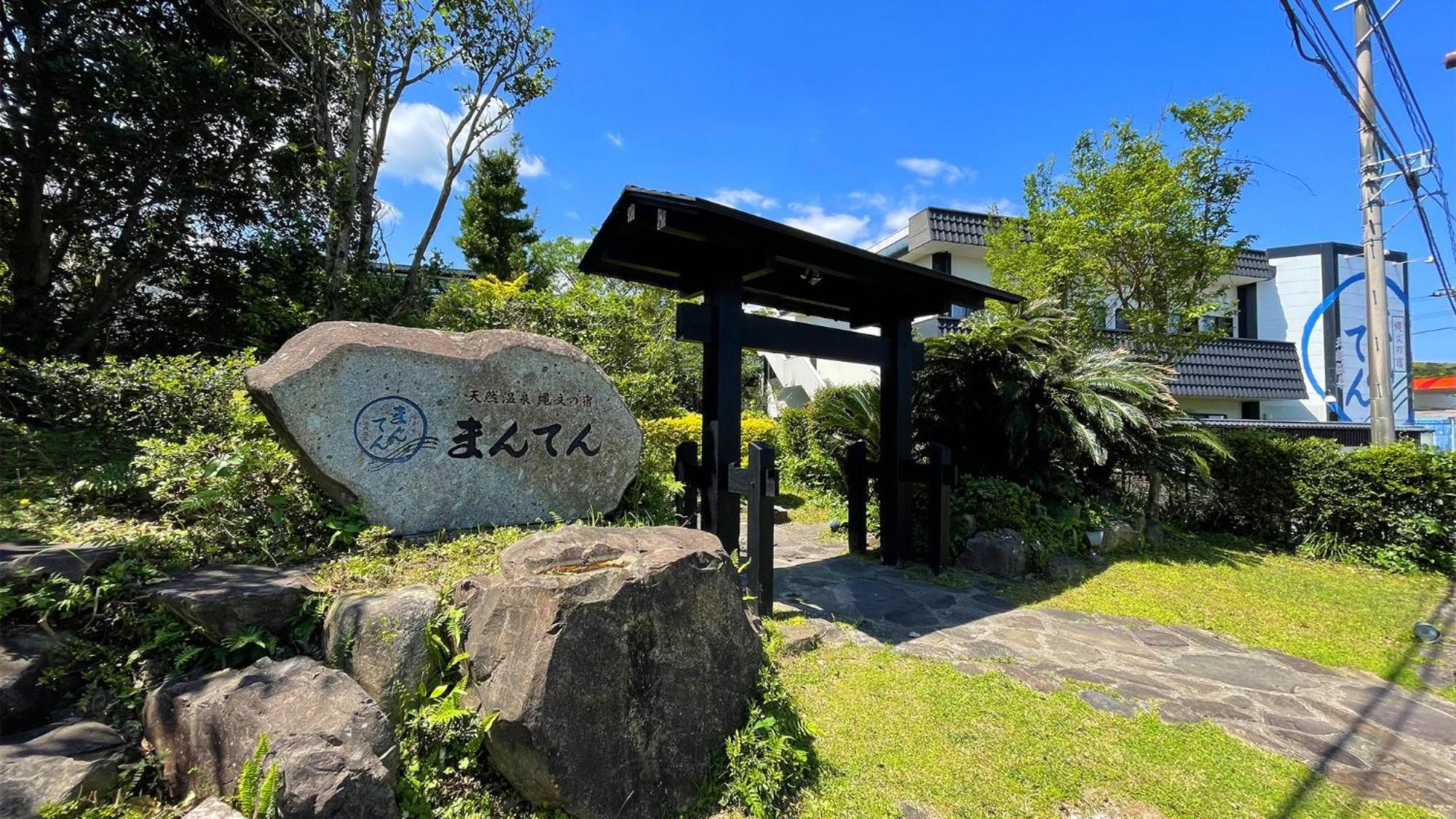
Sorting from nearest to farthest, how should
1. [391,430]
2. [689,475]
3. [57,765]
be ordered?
1. [57,765]
2. [391,430]
3. [689,475]

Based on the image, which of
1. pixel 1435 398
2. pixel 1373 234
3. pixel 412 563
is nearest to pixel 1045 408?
pixel 1373 234

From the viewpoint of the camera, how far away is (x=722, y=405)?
16.0 ft

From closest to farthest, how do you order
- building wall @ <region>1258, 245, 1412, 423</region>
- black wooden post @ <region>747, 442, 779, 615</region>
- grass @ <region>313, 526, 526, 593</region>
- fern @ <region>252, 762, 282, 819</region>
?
fern @ <region>252, 762, 282, 819</region> < grass @ <region>313, 526, 526, 593</region> < black wooden post @ <region>747, 442, 779, 615</region> < building wall @ <region>1258, 245, 1412, 423</region>

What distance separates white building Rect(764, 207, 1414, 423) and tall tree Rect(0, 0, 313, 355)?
11848 mm

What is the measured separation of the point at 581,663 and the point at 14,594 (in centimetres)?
250

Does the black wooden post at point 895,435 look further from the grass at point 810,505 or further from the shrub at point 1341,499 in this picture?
the shrub at point 1341,499

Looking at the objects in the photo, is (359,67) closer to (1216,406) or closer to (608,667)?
(608,667)

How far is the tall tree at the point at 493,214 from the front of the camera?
1809 centimetres

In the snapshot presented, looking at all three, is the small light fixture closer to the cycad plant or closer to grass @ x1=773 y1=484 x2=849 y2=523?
the cycad plant

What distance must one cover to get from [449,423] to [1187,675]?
214 inches

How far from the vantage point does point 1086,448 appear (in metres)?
7.30

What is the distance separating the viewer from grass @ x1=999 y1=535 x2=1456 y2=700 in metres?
4.77

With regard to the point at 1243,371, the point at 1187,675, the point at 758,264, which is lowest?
the point at 1187,675

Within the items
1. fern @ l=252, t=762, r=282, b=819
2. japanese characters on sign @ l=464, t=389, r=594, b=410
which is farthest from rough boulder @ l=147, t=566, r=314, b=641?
japanese characters on sign @ l=464, t=389, r=594, b=410
